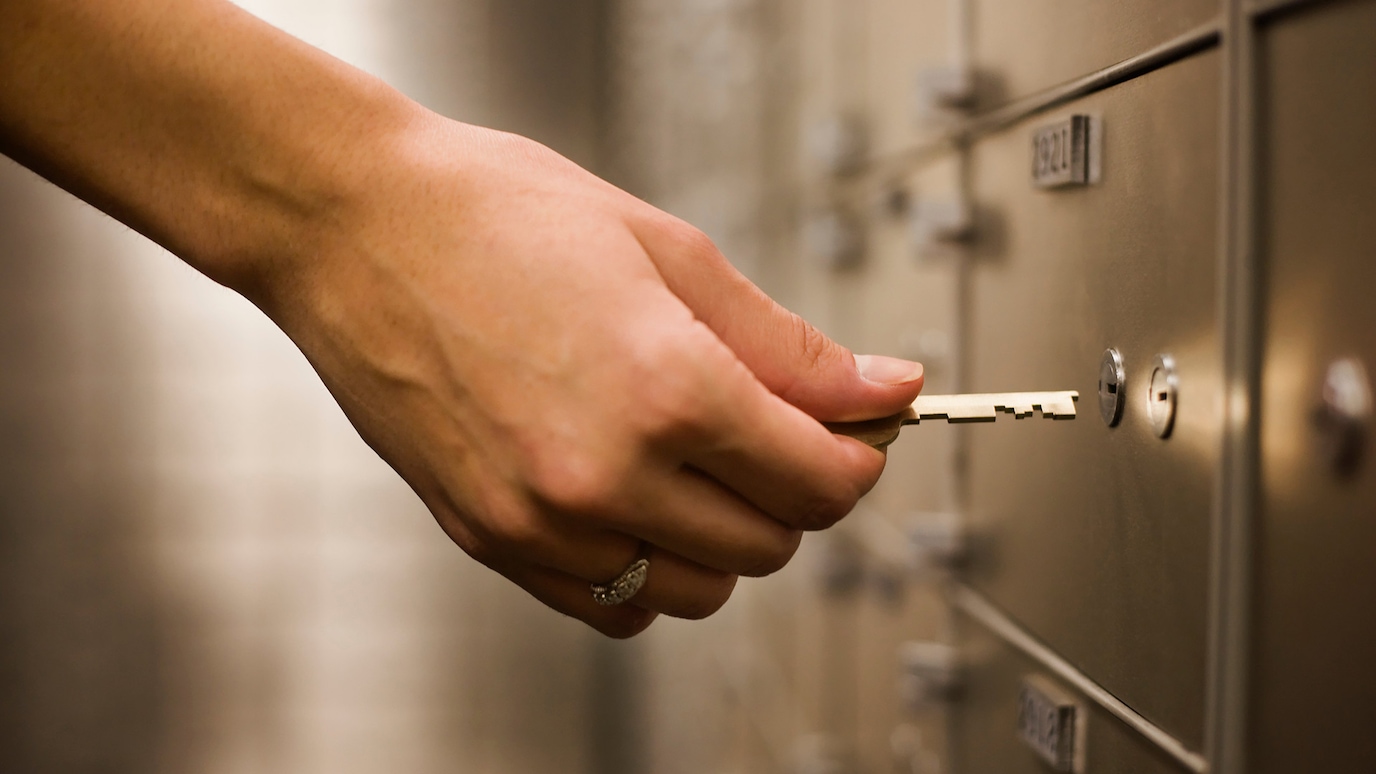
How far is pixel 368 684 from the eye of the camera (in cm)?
286

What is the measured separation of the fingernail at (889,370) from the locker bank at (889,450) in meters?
0.13

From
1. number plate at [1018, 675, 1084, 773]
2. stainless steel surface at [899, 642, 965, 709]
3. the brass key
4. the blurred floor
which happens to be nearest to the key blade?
the brass key

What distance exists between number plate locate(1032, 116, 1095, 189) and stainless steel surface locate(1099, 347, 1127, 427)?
0.12 m

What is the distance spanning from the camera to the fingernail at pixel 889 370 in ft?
1.72

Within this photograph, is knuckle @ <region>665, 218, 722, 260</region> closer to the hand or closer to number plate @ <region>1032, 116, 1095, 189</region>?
the hand

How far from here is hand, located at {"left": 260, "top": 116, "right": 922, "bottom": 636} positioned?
45 cm

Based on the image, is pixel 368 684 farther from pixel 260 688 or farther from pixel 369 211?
pixel 369 211

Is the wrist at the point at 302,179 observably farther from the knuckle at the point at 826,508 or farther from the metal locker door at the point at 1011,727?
the metal locker door at the point at 1011,727

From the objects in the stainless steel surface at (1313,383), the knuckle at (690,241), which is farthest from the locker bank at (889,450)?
the knuckle at (690,241)

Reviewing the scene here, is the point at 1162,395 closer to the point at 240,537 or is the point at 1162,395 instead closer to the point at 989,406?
the point at 989,406

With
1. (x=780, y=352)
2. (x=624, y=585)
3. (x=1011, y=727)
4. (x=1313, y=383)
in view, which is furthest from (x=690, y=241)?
(x=1011, y=727)

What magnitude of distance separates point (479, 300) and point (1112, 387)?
35cm

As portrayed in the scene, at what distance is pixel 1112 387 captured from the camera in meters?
0.59

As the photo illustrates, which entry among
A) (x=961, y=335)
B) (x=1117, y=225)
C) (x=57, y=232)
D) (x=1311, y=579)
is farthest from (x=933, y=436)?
(x=57, y=232)
